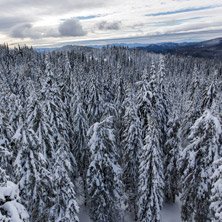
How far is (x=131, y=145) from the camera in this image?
19344mm

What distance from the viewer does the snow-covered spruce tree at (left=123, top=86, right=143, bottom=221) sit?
18.9 m

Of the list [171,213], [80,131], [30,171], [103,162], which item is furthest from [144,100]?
[171,213]

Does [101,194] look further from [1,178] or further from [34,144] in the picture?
[1,178]

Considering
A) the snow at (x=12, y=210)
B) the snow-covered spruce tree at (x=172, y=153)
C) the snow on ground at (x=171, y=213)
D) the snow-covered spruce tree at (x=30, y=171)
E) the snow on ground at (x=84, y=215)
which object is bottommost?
the snow on ground at (x=171, y=213)

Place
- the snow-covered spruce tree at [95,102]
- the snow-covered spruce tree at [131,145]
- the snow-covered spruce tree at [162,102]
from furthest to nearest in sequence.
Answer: the snow-covered spruce tree at [95,102] → the snow-covered spruce tree at [162,102] → the snow-covered spruce tree at [131,145]

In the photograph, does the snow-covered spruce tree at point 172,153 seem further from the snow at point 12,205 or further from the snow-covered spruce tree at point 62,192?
the snow at point 12,205

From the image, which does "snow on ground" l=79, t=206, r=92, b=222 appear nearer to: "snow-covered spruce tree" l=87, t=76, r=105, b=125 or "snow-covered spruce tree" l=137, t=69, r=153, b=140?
"snow-covered spruce tree" l=87, t=76, r=105, b=125

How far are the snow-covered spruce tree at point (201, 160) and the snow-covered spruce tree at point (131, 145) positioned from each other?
593cm

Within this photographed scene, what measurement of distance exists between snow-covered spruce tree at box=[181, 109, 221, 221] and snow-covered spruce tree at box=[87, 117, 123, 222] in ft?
19.3

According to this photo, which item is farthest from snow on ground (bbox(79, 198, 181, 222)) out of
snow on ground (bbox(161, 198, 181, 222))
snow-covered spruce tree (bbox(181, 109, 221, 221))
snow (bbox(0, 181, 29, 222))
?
snow (bbox(0, 181, 29, 222))

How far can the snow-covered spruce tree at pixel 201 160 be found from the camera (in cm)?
1175

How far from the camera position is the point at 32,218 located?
41.7 ft

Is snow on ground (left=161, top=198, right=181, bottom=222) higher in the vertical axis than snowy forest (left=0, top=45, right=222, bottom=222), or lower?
lower

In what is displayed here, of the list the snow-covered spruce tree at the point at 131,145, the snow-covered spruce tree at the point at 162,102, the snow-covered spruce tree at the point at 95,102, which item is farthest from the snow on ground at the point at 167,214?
the snow-covered spruce tree at the point at 95,102
